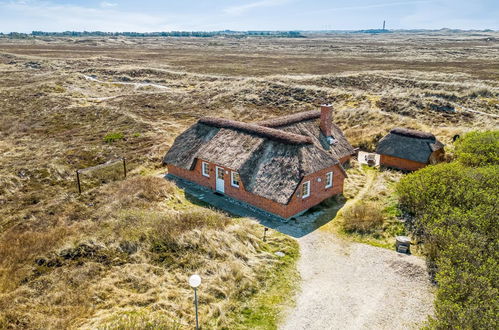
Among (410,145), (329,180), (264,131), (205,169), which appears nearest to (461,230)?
(329,180)

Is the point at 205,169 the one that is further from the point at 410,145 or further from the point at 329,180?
the point at 410,145

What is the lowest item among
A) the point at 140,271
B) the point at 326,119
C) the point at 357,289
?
the point at 357,289

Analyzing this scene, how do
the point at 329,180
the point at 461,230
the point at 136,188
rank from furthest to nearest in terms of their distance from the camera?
the point at 136,188 < the point at 329,180 < the point at 461,230

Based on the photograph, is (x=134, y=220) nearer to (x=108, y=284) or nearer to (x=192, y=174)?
(x=108, y=284)

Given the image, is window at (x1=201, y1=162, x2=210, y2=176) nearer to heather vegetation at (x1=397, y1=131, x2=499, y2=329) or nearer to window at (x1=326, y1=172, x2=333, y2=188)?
window at (x1=326, y1=172, x2=333, y2=188)

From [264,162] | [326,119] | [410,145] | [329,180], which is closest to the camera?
[264,162]
